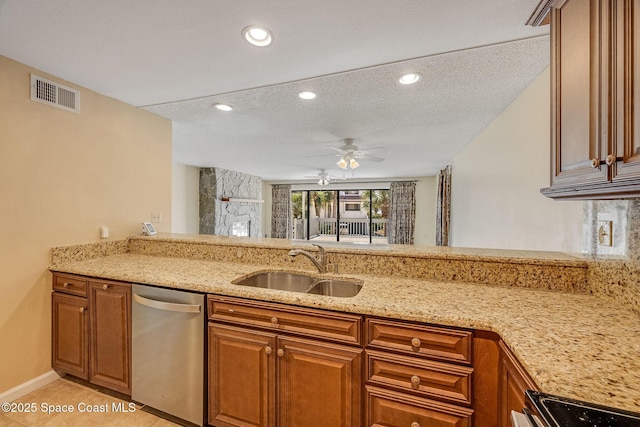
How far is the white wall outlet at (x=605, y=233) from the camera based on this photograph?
1.29 metres

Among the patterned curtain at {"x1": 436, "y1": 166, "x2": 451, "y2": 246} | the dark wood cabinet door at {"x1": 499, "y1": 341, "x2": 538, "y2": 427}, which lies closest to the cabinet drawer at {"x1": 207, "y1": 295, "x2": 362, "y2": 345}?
the dark wood cabinet door at {"x1": 499, "y1": 341, "x2": 538, "y2": 427}

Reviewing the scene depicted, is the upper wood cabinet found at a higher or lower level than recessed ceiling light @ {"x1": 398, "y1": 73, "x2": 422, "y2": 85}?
lower

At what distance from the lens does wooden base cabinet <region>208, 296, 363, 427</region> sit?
51.1 inches

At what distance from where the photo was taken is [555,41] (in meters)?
1.15

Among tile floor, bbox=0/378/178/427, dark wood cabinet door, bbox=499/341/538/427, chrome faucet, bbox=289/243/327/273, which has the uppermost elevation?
chrome faucet, bbox=289/243/327/273

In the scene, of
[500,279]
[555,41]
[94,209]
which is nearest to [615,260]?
[500,279]

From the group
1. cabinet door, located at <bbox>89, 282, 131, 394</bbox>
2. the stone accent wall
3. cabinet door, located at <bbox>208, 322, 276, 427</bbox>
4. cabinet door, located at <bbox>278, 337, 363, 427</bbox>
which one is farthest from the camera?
the stone accent wall

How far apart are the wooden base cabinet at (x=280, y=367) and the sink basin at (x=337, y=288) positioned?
18.9 inches

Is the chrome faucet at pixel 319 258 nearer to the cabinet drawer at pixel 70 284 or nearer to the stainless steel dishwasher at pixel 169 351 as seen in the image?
the stainless steel dishwasher at pixel 169 351

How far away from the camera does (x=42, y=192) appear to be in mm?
Result: 2004

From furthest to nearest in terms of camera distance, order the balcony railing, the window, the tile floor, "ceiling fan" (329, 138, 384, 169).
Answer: the balcony railing
the window
"ceiling fan" (329, 138, 384, 169)
the tile floor

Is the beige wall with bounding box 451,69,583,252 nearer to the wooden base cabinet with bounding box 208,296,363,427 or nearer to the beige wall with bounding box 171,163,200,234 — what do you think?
the wooden base cabinet with bounding box 208,296,363,427

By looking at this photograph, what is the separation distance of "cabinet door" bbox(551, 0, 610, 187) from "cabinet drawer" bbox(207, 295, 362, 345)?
106 centimetres

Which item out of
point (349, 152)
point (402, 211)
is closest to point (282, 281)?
point (349, 152)
